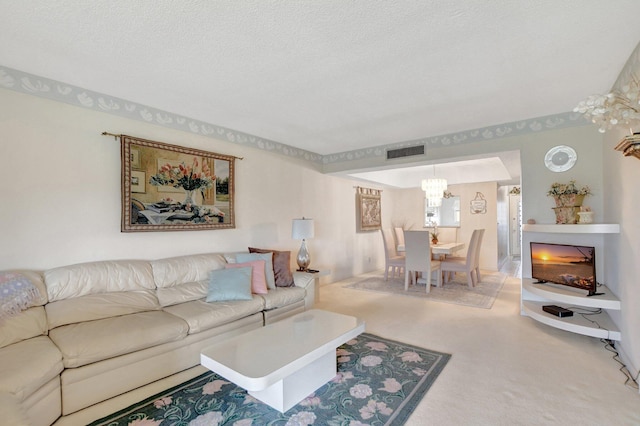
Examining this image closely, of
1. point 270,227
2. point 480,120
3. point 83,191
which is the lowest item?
point 270,227

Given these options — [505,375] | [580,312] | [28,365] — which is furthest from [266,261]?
[580,312]

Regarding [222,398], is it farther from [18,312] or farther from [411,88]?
[411,88]

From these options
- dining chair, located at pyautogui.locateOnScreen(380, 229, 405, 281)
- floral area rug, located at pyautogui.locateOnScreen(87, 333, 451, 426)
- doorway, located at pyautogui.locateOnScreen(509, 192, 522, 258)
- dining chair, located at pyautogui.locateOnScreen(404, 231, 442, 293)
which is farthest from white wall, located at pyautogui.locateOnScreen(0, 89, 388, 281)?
doorway, located at pyautogui.locateOnScreen(509, 192, 522, 258)

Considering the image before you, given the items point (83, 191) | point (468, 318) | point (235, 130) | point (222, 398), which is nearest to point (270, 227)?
point (235, 130)

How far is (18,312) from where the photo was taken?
1.95 m

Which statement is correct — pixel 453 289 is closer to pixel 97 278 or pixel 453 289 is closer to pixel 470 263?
pixel 470 263

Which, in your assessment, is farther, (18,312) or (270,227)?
(270,227)

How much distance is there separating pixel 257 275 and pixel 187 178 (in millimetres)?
1395

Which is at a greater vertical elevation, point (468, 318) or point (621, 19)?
point (621, 19)

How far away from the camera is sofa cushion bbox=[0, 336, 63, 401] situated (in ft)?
4.74

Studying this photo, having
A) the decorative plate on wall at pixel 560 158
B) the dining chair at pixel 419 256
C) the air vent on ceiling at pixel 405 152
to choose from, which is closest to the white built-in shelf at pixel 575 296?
the decorative plate on wall at pixel 560 158

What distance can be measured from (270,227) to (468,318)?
9.54 feet

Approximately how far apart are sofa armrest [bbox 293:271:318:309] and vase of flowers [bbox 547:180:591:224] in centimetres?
293

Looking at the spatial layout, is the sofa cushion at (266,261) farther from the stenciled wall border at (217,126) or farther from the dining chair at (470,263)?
the dining chair at (470,263)
